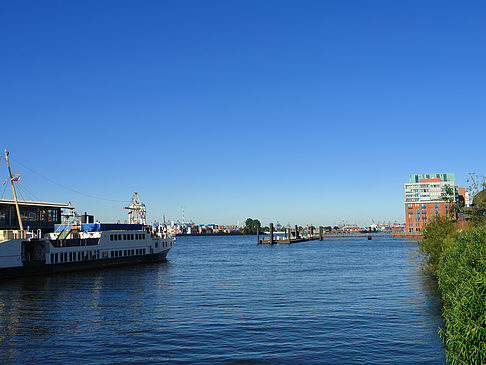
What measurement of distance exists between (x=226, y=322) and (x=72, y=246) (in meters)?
53.8

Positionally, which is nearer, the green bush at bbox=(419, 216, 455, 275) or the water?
the water

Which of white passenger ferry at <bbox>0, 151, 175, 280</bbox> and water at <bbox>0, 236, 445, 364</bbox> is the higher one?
white passenger ferry at <bbox>0, 151, 175, 280</bbox>

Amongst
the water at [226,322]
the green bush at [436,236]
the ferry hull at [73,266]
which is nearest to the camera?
the water at [226,322]

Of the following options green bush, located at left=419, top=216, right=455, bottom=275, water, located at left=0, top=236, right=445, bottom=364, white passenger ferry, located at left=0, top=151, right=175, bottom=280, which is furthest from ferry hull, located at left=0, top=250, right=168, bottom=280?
green bush, located at left=419, top=216, right=455, bottom=275

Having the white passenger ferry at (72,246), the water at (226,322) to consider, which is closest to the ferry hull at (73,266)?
the white passenger ferry at (72,246)

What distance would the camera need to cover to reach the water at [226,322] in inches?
1033

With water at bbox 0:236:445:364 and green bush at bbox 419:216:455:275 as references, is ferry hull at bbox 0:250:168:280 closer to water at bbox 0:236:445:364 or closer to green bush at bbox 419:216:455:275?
water at bbox 0:236:445:364

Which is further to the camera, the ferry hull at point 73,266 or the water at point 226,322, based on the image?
the ferry hull at point 73,266

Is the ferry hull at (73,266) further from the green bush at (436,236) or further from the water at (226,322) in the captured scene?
the green bush at (436,236)

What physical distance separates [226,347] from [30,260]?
55.1 m

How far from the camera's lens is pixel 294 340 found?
2886 centimetres

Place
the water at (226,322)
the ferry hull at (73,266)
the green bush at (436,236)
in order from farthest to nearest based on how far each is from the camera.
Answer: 1. the ferry hull at (73,266)
2. the green bush at (436,236)
3. the water at (226,322)

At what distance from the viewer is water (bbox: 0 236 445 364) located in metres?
26.2

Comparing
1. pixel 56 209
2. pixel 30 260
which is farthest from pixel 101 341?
pixel 56 209
